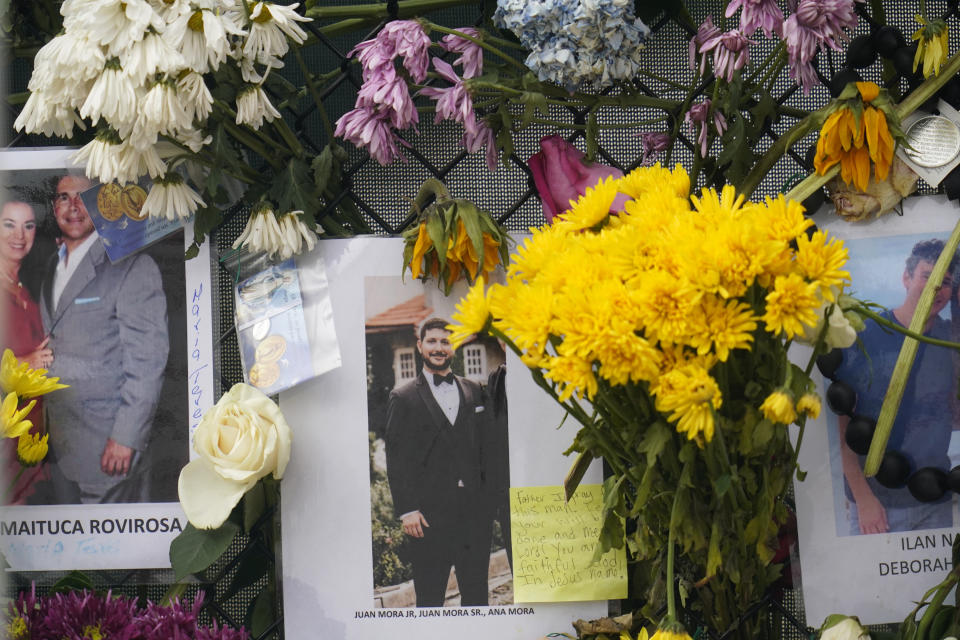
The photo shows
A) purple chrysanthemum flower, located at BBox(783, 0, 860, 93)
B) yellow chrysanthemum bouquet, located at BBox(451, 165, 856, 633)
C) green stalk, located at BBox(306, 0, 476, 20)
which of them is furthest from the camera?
green stalk, located at BBox(306, 0, 476, 20)

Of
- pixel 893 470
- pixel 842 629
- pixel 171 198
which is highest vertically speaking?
pixel 171 198

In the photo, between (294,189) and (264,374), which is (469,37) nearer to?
(294,189)

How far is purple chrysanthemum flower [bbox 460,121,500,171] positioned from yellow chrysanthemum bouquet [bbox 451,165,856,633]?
111mm

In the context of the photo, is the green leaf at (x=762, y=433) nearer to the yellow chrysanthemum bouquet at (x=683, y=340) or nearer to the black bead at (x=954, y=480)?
the yellow chrysanthemum bouquet at (x=683, y=340)

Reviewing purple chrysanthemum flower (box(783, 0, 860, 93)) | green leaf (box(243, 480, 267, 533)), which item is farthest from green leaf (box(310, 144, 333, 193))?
purple chrysanthemum flower (box(783, 0, 860, 93))

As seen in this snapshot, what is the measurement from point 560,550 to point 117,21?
0.49 meters

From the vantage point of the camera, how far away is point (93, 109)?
1.97 ft

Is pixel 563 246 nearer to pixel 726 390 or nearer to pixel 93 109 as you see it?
pixel 726 390

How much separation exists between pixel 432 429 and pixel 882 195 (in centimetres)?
38

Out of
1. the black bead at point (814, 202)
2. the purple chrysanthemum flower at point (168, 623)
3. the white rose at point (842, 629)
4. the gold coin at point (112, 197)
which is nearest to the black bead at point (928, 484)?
the white rose at point (842, 629)

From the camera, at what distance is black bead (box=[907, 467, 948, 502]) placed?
0.66 meters

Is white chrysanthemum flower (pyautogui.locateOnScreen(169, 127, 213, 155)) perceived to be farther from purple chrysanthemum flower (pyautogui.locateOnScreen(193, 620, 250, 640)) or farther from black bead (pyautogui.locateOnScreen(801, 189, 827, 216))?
black bead (pyautogui.locateOnScreen(801, 189, 827, 216))

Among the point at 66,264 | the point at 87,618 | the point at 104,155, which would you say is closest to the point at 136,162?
the point at 104,155

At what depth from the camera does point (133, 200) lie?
2.35ft
